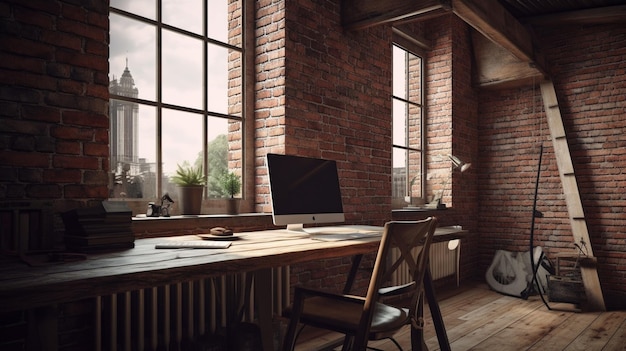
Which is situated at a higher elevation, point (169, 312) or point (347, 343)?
point (169, 312)

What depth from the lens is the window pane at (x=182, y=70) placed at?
10.2 ft

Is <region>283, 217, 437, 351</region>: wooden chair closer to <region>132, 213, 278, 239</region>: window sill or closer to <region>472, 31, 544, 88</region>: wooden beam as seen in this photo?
<region>132, 213, 278, 239</region>: window sill

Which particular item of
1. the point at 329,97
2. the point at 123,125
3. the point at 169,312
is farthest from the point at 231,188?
the point at 329,97

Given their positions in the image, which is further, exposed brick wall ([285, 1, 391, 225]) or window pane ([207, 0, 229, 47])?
exposed brick wall ([285, 1, 391, 225])

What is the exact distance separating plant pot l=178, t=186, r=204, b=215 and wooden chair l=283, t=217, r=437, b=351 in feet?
3.28

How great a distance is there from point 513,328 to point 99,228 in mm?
3411

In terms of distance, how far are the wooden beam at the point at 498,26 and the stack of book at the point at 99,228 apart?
2.78 m

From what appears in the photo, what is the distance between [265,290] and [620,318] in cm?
395

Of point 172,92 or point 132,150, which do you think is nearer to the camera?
point 132,150

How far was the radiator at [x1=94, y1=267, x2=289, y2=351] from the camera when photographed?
2350mm

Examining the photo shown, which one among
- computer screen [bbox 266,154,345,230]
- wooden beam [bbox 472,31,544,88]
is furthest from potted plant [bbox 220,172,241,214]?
wooden beam [bbox 472,31,544,88]

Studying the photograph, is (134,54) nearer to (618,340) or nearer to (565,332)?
(565,332)

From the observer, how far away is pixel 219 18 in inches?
137

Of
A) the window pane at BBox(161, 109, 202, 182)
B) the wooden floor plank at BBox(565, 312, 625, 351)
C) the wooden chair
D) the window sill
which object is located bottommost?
the wooden floor plank at BBox(565, 312, 625, 351)
